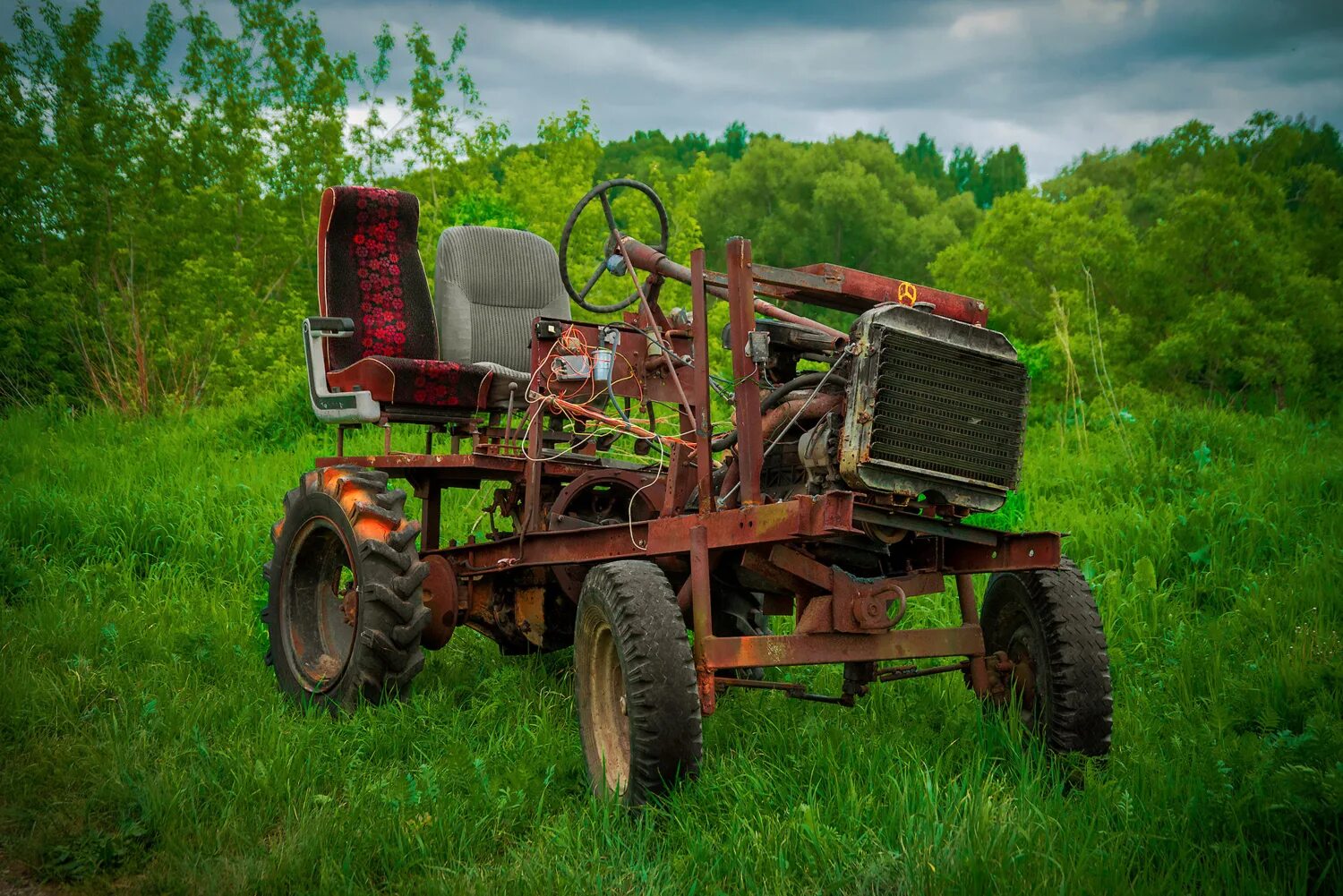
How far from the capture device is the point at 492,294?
23.6ft

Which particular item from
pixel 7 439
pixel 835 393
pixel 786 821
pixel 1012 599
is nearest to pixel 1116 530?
pixel 1012 599

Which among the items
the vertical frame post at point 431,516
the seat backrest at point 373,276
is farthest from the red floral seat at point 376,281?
the vertical frame post at point 431,516

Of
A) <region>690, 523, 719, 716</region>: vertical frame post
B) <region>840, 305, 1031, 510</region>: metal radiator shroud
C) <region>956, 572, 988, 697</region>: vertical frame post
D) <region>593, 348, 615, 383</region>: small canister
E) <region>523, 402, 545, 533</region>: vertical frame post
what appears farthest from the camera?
<region>523, 402, 545, 533</region>: vertical frame post

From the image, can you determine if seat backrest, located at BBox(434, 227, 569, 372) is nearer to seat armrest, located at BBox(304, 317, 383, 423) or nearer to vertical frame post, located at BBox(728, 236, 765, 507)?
seat armrest, located at BBox(304, 317, 383, 423)

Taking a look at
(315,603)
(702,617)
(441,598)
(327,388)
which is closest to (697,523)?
(702,617)

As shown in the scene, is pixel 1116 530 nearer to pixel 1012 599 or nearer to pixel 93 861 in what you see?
pixel 1012 599

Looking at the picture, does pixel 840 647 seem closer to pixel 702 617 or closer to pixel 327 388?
pixel 702 617

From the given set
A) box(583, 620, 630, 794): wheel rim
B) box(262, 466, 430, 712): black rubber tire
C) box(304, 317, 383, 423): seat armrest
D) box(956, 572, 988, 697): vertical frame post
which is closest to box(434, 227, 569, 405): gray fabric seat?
box(304, 317, 383, 423): seat armrest

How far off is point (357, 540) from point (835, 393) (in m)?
2.33

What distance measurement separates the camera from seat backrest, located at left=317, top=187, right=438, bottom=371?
6.78 m

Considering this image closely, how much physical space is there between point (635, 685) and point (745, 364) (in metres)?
1.14

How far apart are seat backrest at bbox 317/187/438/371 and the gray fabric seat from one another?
0.14 m

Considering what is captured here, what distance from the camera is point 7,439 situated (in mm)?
11328

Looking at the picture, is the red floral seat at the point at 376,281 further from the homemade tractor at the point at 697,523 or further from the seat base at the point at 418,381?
the homemade tractor at the point at 697,523
